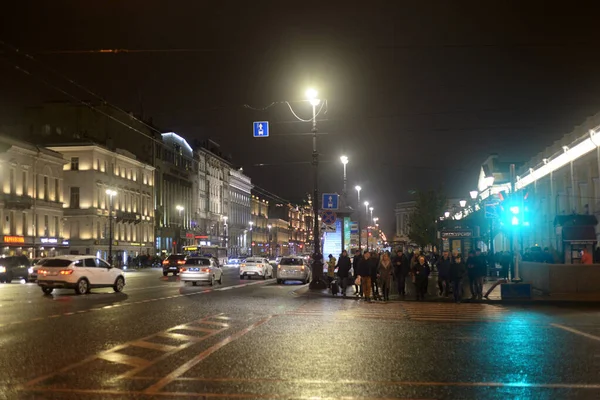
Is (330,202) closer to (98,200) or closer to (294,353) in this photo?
(294,353)

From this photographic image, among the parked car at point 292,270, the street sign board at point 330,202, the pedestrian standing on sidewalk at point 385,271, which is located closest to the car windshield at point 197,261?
the parked car at point 292,270

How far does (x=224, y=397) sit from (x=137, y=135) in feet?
285

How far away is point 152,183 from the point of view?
306 ft

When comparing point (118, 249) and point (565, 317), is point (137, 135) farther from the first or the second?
point (565, 317)

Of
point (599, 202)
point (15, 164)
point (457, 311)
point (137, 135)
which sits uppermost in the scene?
point (137, 135)

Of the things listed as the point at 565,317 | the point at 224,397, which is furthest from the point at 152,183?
the point at 224,397

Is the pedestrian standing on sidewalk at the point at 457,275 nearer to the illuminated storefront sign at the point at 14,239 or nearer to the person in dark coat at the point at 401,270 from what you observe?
the person in dark coat at the point at 401,270

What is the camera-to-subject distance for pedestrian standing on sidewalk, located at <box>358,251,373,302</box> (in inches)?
929

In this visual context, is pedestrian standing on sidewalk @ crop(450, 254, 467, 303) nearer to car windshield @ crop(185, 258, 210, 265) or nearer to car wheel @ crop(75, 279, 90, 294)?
car wheel @ crop(75, 279, 90, 294)

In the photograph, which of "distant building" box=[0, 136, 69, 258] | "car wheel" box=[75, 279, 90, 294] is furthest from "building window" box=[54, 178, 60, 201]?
"car wheel" box=[75, 279, 90, 294]

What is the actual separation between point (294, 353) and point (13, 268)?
3514 centimetres

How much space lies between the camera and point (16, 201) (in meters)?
60.2

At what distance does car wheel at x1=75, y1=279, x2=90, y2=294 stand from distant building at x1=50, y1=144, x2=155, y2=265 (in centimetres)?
4355

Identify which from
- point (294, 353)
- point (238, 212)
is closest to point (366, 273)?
point (294, 353)
